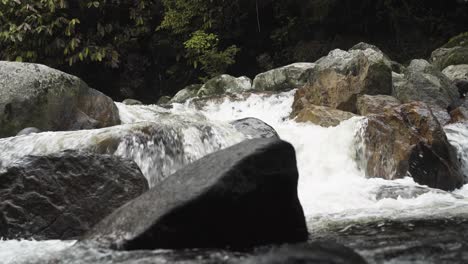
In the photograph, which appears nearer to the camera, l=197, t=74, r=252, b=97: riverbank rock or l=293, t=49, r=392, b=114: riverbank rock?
l=293, t=49, r=392, b=114: riverbank rock

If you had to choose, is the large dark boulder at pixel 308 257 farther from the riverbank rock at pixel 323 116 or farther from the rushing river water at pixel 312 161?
the riverbank rock at pixel 323 116

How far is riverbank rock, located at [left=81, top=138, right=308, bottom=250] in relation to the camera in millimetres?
3375

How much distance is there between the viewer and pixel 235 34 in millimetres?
17078

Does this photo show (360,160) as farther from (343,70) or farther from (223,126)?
(343,70)

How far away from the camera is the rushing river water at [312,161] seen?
15.2 feet

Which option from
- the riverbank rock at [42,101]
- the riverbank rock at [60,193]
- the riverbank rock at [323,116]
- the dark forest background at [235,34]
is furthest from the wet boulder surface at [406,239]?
the dark forest background at [235,34]

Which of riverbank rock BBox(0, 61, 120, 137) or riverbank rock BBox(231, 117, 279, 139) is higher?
riverbank rock BBox(0, 61, 120, 137)

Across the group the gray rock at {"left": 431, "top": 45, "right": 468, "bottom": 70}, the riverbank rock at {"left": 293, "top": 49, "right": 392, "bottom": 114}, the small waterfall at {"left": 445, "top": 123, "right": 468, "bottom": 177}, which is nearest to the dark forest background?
the gray rock at {"left": 431, "top": 45, "right": 468, "bottom": 70}

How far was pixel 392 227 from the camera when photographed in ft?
13.4

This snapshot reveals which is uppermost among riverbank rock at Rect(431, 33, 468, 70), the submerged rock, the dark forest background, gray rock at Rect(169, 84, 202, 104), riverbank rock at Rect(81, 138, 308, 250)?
the dark forest background

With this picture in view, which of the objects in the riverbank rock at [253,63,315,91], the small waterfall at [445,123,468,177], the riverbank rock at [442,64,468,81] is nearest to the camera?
the small waterfall at [445,123,468,177]

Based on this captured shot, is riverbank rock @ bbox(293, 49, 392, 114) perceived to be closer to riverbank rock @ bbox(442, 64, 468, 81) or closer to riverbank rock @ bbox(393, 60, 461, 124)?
riverbank rock @ bbox(393, 60, 461, 124)

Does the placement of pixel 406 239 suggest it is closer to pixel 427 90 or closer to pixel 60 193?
pixel 60 193

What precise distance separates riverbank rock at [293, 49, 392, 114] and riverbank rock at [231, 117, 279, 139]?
8.11ft
